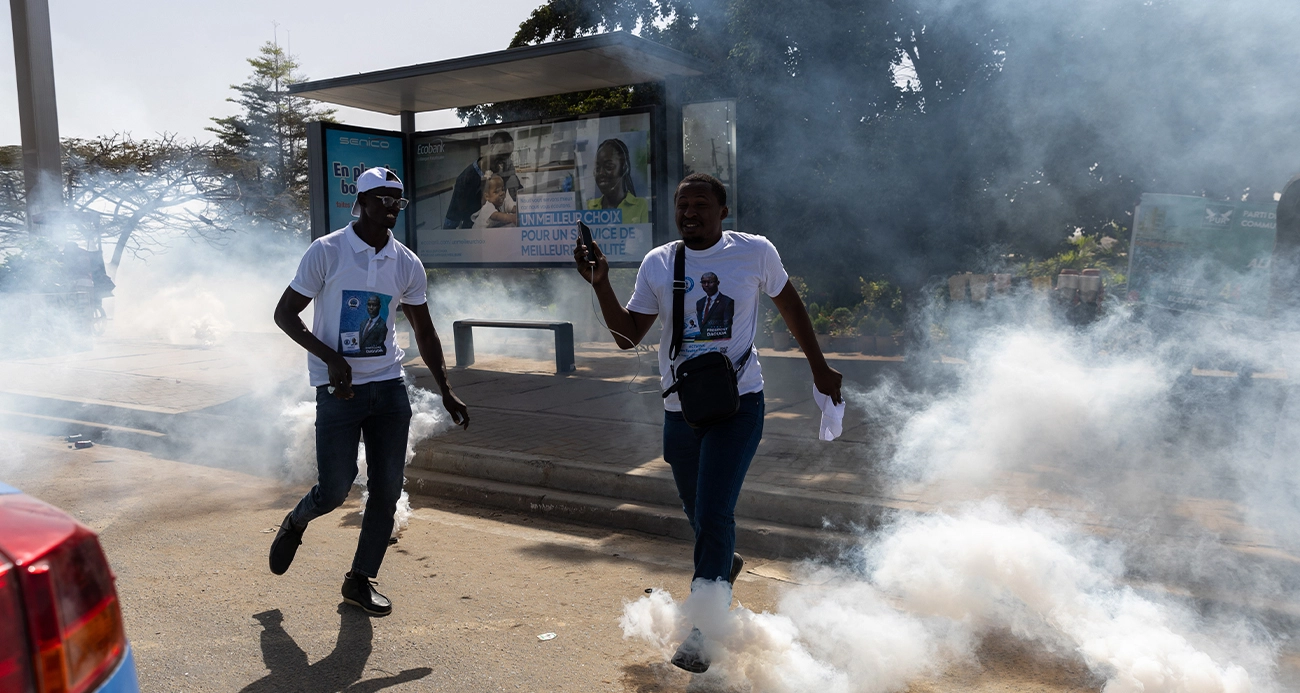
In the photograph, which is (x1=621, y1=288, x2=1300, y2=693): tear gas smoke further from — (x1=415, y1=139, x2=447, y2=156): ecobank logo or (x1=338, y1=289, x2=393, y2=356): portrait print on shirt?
(x1=415, y1=139, x2=447, y2=156): ecobank logo

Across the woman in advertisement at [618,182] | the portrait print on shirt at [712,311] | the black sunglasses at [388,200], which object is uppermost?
the woman in advertisement at [618,182]

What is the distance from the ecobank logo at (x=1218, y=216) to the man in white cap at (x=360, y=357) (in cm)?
995

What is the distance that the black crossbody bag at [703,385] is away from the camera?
296 cm

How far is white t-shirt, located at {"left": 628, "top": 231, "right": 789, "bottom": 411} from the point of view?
10.0 feet

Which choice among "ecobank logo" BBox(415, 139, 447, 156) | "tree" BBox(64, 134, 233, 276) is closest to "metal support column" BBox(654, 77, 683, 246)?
"ecobank logo" BBox(415, 139, 447, 156)

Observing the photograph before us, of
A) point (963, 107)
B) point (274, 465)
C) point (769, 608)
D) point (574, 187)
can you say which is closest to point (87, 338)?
point (574, 187)

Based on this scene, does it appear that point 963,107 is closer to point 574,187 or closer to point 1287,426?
point 574,187

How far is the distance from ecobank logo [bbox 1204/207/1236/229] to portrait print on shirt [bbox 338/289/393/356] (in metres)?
10.1

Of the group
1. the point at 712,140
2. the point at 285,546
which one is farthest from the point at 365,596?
the point at 712,140

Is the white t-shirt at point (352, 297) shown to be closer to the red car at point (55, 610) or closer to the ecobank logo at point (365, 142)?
the red car at point (55, 610)

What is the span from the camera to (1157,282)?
35.7 ft

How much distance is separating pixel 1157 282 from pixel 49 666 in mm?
11706

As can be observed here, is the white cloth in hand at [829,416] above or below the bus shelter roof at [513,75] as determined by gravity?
below

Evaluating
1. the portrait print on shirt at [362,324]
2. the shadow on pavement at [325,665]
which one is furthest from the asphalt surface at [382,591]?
the portrait print on shirt at [362,324]
